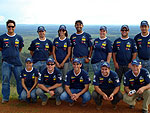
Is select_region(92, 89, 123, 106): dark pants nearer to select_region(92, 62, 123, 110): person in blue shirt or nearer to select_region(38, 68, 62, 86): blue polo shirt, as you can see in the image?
select_region(92, 62, 123, 110): person in blue shirt

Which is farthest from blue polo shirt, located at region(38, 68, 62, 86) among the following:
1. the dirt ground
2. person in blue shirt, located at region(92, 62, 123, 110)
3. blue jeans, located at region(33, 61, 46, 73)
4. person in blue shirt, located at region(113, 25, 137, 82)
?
person in blue shirt, located at region(113, 25, 137, 82)

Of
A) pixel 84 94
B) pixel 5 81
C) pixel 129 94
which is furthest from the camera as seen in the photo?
pixel 5 81

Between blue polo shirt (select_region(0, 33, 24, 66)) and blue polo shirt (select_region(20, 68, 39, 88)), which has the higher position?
blue polo shirt (select_region(0, 33, 24, 66))

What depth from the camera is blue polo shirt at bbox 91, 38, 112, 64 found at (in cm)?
745

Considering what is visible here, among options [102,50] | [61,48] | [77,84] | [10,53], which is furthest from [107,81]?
[10,53]

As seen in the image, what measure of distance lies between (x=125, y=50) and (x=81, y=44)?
1.78 m

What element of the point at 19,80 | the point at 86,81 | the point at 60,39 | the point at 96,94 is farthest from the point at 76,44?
the point at 19,80

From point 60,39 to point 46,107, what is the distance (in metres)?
2.77

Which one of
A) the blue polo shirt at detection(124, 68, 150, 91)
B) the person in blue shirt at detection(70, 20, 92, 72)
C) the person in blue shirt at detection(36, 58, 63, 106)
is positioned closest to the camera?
the blue polo shirt at detection(124, 68, 150, 91)

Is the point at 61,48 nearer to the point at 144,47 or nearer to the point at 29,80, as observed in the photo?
the point at 29,80

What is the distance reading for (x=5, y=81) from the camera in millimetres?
7492

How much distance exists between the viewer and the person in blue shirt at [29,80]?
23.9ft

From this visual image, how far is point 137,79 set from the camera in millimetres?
6633

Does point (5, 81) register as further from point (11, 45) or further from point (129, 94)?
point (129, 94)
